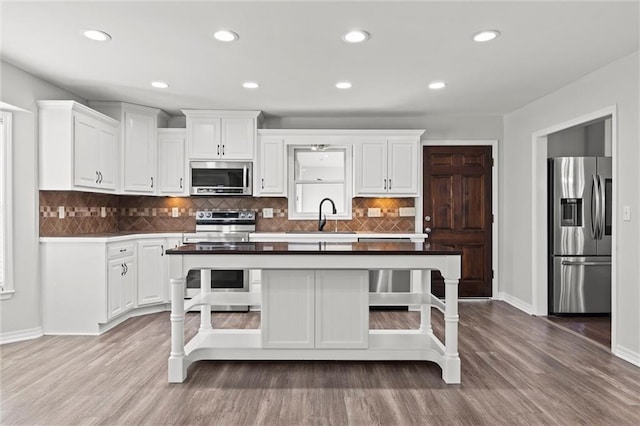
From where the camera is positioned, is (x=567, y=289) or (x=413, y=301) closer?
(x=413, y=301)

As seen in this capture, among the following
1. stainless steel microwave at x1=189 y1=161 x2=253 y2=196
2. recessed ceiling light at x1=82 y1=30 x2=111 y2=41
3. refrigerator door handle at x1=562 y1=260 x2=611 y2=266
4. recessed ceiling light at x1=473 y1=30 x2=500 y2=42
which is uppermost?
recessed ceiling light at x1=82 y1=30 x2=111 y2=41

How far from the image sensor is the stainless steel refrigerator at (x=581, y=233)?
439 centimetres

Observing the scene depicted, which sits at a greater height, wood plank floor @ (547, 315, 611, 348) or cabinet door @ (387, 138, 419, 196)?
cabinet door @ (387, 138, 419, 196)

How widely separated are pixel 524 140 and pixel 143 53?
14.1ft

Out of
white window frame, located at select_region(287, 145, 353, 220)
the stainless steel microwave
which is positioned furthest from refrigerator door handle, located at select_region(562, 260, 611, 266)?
the stainless steel microwave

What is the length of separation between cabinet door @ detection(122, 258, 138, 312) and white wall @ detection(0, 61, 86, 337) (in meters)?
0.75

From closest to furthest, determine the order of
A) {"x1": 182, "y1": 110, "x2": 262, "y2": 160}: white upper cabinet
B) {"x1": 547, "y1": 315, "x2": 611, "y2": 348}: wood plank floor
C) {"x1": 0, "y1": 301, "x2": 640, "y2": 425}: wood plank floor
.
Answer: {"x1": 0, "y1": 301, "x2": 640, "y2": 425}: wood plank floor, {"x1": 547, "y1": 315, "x2": 611, "y2": 348}: wood plank floor, {"x1": 182, "y1": 110, "x2": 262, "y2": 160}: white upper cabinet

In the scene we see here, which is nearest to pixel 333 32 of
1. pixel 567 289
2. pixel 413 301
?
pixel 413 301

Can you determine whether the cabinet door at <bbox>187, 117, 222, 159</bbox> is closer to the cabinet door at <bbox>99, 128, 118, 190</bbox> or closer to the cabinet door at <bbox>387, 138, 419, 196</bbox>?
the cabinet door at <bbox>99, 128, 118, 190</bbox>

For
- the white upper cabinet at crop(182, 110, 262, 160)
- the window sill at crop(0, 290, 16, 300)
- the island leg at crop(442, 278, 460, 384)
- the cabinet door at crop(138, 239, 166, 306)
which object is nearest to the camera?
the island leg at crop(442, 278, 460, 384)

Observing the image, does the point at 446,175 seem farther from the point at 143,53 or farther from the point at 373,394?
the point at 143,53

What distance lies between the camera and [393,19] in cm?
264

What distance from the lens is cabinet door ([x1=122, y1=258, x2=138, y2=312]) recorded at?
4.27m

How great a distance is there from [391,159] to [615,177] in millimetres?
2382
